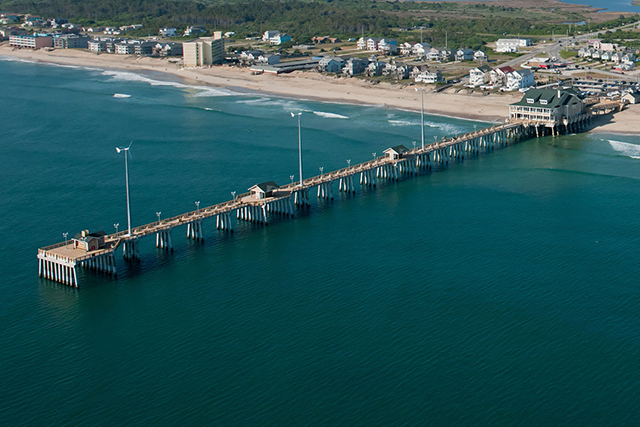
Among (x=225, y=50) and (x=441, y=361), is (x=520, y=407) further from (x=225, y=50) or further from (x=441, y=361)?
(x=225, y=50)

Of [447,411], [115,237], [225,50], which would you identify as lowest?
[447,411]

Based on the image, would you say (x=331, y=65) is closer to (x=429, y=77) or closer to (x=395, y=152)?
(x=429, y=77)

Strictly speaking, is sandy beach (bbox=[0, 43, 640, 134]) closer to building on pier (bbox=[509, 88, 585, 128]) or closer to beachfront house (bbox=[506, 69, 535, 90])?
beachfront house (bbox=[506, 69, 535, 90])

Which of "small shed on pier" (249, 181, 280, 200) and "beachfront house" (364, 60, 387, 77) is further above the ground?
"beachfront house" (364, 60, 387, 77)

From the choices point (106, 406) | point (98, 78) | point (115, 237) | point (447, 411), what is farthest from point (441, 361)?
point (98, 78)

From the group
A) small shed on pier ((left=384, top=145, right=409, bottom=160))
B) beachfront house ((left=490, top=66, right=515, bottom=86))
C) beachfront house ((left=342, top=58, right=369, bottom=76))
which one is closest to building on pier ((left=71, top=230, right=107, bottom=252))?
small shed on pier ((left=384, top=145, right=409, bottom=160))

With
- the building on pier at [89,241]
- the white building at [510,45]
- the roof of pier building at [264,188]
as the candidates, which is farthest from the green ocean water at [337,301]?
the white building at [510,45]
